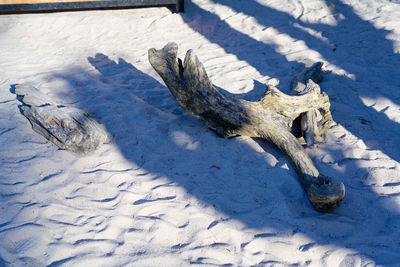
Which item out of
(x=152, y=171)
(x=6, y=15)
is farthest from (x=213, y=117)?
(x=6, y=15)

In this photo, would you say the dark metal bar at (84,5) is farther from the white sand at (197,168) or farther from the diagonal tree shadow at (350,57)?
the white sand at (197,168)

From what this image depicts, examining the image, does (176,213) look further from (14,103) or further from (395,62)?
(395,62)

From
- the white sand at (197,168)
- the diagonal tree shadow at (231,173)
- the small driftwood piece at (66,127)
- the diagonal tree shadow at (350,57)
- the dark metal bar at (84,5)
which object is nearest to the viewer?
the white sand at (197,168)

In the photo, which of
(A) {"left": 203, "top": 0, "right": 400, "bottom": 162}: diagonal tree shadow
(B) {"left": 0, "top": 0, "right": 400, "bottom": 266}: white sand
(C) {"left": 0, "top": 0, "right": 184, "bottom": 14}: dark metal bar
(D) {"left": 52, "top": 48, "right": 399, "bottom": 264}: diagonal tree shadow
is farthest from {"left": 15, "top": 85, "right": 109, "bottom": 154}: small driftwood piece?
(C) {"left": 0, "top": 0, "right": 184, "bottom": 14}: dark metal bar

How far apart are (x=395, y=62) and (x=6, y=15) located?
694cm

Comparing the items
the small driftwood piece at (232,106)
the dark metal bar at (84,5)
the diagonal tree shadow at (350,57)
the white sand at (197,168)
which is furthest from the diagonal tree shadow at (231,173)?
the dark metal bar at (84,5)

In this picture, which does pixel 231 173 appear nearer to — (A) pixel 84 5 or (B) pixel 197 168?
(B) pixel 197 168

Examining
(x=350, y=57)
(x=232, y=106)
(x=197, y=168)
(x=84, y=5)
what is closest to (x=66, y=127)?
(x=197, y=168)

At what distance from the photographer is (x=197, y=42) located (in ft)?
20.0

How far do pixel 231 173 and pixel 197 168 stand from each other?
324 millimetres

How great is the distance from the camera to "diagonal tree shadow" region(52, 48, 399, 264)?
2.68 meters

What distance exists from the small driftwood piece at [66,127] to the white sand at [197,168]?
10cm

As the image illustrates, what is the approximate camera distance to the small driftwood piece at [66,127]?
132 inches

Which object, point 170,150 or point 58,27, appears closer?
point 170,150
